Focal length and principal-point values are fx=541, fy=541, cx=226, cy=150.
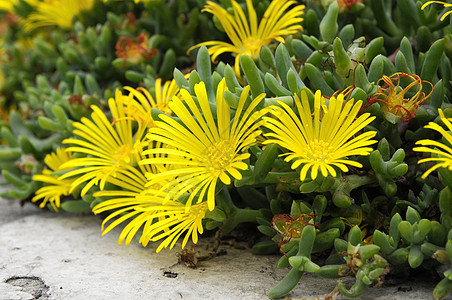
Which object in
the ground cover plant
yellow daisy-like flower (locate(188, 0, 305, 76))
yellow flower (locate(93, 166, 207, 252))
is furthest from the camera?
yellow daisy-like flower (locate(188, 0, 305, 76))

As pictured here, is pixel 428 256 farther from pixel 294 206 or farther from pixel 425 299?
pixel 294 206

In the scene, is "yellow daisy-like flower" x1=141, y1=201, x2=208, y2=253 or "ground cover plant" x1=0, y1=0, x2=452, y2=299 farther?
"yellow daisy-like flower" x1=141, y1=201, x2=208, y2=253

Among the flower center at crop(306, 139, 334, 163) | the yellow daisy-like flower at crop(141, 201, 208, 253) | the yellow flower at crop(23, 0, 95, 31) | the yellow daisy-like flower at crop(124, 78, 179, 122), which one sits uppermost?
the yellow flower at crop(23, 0, 95, 31)

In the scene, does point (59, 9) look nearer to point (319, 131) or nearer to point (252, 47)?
point (252, 47)

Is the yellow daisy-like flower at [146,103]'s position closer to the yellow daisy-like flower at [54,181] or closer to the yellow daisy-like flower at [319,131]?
the yellow daisy-like flower at [54,181]

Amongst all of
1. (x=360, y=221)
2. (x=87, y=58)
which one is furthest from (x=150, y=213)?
(x=87, y=58)

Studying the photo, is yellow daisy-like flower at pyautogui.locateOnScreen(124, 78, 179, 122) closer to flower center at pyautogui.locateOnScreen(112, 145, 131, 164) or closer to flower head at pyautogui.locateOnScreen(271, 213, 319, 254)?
flower center at pyautogui.locateOnScreen(112, 145, 131, 164)

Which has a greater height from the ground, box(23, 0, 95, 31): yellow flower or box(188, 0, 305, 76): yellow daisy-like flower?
box(23, 0, 95, 31): yellow flower

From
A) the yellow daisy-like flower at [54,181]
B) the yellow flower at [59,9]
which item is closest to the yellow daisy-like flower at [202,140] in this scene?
the yellow daisy-like flower at [54,181]

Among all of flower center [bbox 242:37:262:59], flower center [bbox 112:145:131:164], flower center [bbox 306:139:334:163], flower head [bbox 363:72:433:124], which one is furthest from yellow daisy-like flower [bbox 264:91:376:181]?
flower center [bbox 112:145:131:164]
